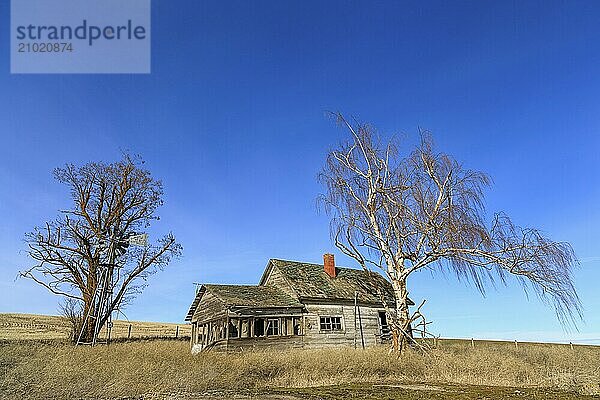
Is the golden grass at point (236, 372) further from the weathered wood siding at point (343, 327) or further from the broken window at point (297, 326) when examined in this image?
the weathered wood siding at point (343, 327)

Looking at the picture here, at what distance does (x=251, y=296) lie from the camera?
26.9 metres

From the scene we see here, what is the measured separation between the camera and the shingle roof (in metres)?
25.5

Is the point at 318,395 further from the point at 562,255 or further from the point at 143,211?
the point at 143,211

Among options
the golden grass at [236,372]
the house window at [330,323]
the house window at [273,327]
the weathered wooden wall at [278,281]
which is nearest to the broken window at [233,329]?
the house window at [273,327]

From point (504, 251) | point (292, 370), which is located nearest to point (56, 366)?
point (292, 370)

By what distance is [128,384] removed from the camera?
522 inches

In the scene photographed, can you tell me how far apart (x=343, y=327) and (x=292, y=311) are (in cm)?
414

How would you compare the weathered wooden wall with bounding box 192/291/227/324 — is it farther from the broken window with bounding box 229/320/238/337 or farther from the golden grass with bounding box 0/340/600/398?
the golden grass with bounding box 0/340/600/398

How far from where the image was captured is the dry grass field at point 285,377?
41.0 feet

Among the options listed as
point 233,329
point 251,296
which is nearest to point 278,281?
point 251,296

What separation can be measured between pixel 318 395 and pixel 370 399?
1534 millimetres

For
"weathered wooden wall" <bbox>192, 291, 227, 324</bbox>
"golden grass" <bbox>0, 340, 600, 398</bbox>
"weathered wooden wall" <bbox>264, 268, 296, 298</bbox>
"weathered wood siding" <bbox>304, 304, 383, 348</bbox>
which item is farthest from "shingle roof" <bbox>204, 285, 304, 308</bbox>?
"golden grass" <bbox>0, 340, 600, 398</bbox>

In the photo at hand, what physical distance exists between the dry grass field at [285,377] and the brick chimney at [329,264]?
1163 centimetres

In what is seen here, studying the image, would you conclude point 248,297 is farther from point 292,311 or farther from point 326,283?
point 326,283
